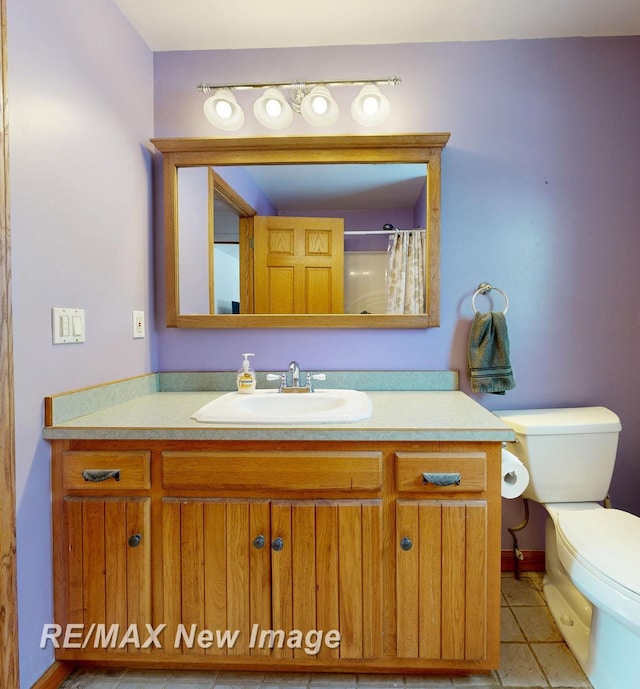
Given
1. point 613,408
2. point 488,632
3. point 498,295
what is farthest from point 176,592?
point 613,408

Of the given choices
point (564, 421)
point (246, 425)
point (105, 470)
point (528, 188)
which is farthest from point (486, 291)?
point (105, 470)

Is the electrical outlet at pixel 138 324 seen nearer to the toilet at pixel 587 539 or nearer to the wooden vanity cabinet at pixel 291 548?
the wooden vanity cabinet at pixel 291 548

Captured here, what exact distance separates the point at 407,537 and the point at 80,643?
1009 millimetres

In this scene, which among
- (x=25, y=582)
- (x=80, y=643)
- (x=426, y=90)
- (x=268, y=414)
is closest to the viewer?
(x=25, y=582)

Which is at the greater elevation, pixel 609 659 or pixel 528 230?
pixel 528 230

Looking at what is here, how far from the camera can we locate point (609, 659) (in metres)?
1.25

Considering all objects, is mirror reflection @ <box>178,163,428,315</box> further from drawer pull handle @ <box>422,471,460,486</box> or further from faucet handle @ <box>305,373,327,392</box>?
drawer pull handle @ <box>422,471,460,486</box>

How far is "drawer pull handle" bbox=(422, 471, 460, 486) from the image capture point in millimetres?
1202

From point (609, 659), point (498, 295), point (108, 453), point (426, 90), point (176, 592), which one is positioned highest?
point (426, 90)

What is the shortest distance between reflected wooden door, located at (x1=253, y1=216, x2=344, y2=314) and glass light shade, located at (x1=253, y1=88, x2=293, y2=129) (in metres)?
0.37

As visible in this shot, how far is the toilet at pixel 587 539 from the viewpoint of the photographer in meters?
1.16

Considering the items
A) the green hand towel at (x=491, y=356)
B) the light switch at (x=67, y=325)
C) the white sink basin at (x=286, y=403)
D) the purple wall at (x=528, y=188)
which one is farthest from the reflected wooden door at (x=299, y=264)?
the light switch at (x=67, y=325)

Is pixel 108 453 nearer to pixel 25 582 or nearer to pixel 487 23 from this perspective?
pixel 25 582

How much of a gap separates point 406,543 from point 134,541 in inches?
30.7
